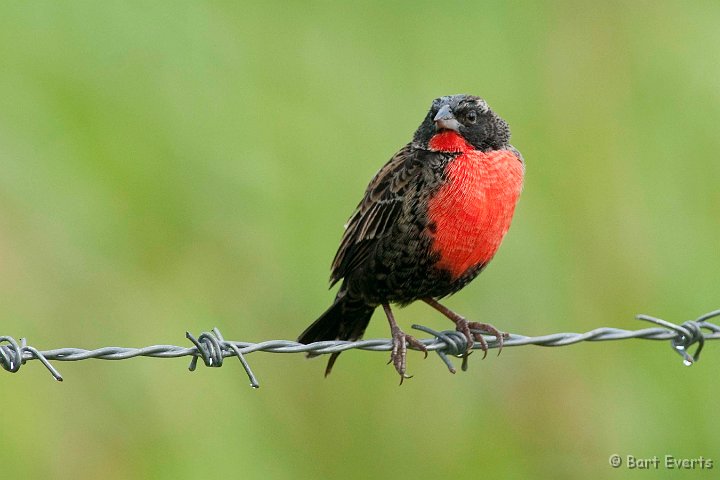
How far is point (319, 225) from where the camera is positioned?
23.0 ft

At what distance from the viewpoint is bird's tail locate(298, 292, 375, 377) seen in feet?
18.4

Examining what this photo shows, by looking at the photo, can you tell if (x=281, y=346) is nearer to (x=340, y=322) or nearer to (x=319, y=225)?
(x=340, y=322)

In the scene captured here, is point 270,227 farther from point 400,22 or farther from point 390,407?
point 400,22

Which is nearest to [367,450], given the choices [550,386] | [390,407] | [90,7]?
[390,407]

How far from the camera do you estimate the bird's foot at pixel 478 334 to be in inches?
204

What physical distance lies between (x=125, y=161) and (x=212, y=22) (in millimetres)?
1258

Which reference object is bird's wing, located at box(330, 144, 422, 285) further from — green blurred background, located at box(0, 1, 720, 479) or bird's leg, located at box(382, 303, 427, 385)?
green blurred background, located at box(0, 1, 720, 479)

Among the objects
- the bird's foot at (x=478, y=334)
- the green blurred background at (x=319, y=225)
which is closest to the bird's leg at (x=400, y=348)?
the bird's foot at (x=478, y=334)

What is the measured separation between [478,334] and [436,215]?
2.11 feet

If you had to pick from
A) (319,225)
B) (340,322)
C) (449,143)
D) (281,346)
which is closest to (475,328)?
(340,322)

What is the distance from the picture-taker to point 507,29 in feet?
25.2

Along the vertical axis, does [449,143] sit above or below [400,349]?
above

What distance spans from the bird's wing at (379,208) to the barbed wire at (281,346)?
615 mm

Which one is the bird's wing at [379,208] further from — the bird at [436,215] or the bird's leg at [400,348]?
the bird's leg at [400,348]
